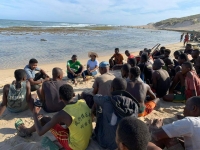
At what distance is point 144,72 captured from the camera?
6.22m

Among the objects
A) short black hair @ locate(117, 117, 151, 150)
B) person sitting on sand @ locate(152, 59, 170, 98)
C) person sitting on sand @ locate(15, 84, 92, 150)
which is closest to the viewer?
short black hair @ locate(117, 117, 151, 150)

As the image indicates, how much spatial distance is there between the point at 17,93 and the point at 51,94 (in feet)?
2.36

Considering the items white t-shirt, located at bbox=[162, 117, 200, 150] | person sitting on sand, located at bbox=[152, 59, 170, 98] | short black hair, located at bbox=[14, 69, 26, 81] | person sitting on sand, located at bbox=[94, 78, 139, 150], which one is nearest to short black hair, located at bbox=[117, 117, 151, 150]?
white t-shirt, located at bbox=[162, 117, 200, 150]

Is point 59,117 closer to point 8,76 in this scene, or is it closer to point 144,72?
point 144,72

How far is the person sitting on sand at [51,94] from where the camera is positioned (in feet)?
13.9

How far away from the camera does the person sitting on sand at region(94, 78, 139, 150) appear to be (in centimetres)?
293

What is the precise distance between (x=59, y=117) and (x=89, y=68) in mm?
5170

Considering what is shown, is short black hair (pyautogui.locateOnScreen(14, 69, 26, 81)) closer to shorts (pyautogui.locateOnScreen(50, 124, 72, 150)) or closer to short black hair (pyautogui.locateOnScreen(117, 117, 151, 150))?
shorts (pyautogui.locateOnScreen(50, 124, 72, 150))

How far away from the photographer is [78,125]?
286cm

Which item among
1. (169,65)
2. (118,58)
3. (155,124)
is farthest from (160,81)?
(118,58)

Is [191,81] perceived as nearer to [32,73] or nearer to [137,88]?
[137,88]

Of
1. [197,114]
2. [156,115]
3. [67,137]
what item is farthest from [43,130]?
[156,115]

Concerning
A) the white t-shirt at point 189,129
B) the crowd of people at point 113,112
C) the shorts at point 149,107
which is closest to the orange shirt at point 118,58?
the crowd of people at point 113,112

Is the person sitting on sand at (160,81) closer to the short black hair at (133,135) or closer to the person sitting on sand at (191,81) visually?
the person sitting on sand at (191,81)
